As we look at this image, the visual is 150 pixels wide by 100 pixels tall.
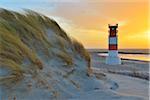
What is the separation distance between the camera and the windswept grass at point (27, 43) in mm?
3622

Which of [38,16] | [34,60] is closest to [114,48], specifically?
[38,16]

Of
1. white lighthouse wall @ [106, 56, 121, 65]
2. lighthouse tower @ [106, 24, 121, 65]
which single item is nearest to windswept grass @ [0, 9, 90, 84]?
lighthouse tower @ [106, 24, 121, 65]

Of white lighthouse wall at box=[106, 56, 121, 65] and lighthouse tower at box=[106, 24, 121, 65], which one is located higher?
lighthouse tower at box=[106, 24, 121, 65]

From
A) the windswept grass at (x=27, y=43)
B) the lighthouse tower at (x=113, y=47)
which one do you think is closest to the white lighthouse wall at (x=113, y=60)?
the lighthouse tower at (x=113, y=47)

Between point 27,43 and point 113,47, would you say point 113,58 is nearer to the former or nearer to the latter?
point 113,47

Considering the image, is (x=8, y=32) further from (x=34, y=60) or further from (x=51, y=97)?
(x=51, y=97)

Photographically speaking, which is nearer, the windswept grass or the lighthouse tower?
the windswept grass

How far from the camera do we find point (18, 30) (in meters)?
4.16

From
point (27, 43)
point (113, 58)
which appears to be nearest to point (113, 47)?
point (113, 58)

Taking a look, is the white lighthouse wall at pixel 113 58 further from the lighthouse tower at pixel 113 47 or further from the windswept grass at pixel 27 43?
the windswept grass at pixel 27 43

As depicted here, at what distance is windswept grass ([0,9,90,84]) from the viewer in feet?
11.9

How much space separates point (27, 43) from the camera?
4.14 meters

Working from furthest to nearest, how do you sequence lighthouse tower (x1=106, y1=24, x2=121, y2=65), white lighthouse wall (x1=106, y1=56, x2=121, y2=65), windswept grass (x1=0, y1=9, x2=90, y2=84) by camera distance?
white lighthouse wall (x1=106, y1=56, x2=121, y2=65), lighthouse tower (x1=106, y1=24, x2=121, y2=65), windswept grass (x1=0, y1=9, x2=90, y2=84)

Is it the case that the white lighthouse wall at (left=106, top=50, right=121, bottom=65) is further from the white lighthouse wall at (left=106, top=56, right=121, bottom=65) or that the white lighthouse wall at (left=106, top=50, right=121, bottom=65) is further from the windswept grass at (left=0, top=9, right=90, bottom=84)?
the windswept grass at (left=0, top=9, right=90, bottom=84)
